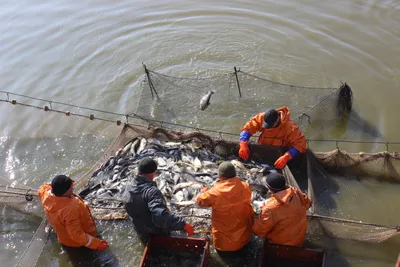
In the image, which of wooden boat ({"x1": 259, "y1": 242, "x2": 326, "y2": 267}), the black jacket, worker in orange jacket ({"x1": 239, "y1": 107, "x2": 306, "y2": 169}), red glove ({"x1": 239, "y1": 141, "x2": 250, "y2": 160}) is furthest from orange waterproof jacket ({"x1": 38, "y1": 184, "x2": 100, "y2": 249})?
worker in orange jacket ({"x1": 239, "y1": 107, "x2": 306, "y2": 169})

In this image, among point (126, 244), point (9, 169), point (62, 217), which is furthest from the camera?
point (9, 169)

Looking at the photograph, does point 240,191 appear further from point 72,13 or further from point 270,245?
point 72,13

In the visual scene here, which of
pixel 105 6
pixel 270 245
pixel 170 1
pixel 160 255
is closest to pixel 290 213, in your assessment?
pixel 270 245

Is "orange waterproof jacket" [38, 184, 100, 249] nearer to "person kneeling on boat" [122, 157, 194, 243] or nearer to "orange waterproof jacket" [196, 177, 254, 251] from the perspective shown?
"person kneeling on boat" [122, 157, 194, 243]

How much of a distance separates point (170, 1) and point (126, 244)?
507 inches

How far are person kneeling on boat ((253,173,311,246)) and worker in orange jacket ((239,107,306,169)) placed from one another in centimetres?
201

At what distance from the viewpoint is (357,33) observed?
13766 mm

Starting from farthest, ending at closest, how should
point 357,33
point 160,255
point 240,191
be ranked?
1. point 357,33
2. point 160,255
3. point 240,191

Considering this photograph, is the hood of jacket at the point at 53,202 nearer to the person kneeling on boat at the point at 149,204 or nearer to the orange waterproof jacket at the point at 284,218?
the person kneeling on boat at the point at 149,204

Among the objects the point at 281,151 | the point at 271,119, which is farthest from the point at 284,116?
the point at 281,151

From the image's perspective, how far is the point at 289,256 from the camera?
6.05 m

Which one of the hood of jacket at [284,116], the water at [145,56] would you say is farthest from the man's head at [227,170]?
the water at [145,56]

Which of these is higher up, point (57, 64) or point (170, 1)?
point (170, 1)

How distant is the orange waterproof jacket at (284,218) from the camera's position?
221 inches
